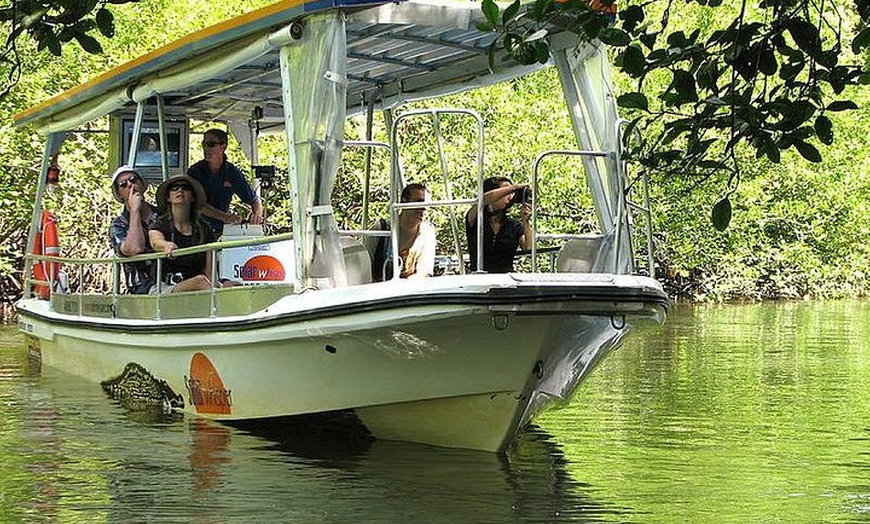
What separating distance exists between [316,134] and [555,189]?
68.1 ft

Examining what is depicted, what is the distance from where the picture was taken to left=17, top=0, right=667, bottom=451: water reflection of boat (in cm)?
862

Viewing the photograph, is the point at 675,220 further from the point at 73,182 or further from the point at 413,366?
the point at 413,366

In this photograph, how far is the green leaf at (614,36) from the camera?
5.11m

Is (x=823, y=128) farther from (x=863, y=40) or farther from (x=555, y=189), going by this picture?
(x=555, y=189)

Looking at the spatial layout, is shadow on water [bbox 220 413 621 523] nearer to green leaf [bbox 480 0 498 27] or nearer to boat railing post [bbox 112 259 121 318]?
boat railing post [bbox 112 259 121 318]

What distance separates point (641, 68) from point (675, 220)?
28.4 metres

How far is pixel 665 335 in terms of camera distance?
21.2 m

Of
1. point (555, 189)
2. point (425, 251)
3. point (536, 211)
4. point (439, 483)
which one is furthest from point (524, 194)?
point (555, 189)

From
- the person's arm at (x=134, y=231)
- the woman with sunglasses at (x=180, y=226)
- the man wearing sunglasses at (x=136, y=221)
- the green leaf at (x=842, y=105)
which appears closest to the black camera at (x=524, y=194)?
the woman with sunglasses at (x=180, y=226)

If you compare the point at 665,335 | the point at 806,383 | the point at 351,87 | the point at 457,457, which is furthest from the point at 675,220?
the point at 457,457

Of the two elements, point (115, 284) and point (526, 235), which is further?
point (115, 284)

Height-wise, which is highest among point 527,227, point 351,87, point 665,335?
point 351,87

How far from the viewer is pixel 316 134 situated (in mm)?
9250

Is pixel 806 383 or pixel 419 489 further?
pixel 806 383
